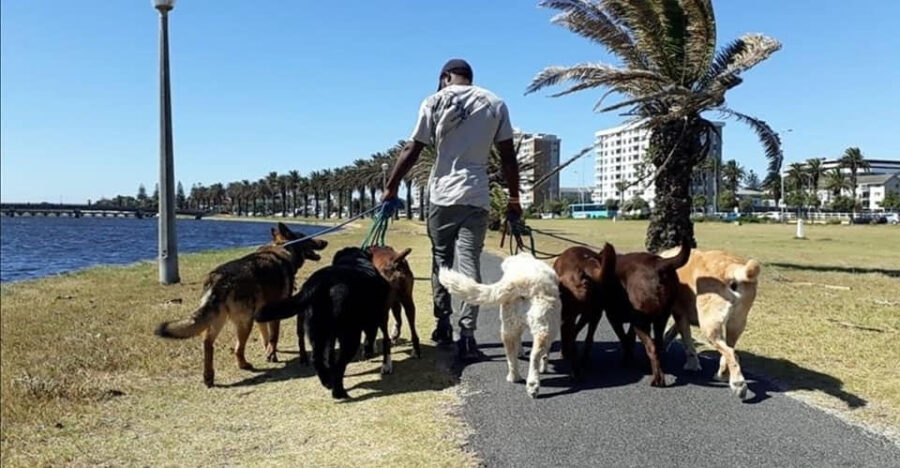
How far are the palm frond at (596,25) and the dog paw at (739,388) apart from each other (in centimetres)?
1231

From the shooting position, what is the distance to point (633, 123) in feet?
48.1

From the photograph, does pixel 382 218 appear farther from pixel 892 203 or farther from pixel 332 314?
pixel 892 203

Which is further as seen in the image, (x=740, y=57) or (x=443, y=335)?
(x=740, y=57)

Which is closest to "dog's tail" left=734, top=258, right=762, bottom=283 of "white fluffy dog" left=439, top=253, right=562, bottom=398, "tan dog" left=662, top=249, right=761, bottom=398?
"tan dog" left=662, top=249, right=761, bottom=398

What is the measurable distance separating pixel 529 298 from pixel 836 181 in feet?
403

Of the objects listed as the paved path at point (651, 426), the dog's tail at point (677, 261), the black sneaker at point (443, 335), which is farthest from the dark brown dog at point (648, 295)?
the black sneaker at point (443, 335)

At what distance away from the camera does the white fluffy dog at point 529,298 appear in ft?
16.0

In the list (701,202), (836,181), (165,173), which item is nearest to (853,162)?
(836,181)

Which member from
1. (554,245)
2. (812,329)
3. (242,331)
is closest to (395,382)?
(242,331)

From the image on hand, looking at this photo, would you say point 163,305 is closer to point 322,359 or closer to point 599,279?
point 322,359

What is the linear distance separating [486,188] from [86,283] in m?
11.5

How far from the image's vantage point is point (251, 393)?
5.37 metres

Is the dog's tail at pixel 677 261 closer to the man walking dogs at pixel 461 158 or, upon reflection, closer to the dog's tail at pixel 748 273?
the dog's tail at pixel 748 273

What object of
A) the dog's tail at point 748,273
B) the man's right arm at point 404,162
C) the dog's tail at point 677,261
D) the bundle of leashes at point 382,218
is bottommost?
the dog's tail at point 748,273
